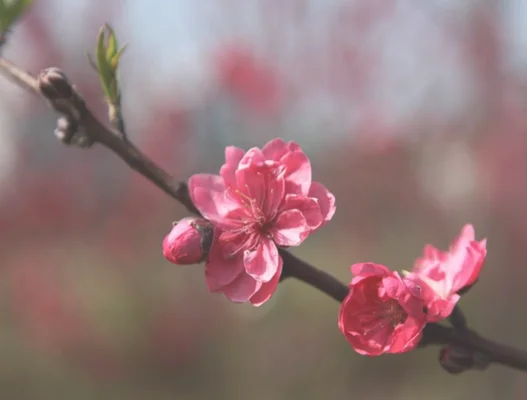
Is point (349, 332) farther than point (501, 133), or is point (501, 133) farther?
point (501, 133)

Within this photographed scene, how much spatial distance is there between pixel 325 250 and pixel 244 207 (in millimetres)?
6093

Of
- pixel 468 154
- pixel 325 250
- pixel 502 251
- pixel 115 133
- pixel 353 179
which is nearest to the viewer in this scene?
pixel 115 133

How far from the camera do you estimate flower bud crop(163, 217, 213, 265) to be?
476 millimetres

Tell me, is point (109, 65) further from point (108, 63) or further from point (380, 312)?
point (380, 312)

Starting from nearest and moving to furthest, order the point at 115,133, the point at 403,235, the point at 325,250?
the point at 115,133 → the point at 403,235 → the point at 325,250

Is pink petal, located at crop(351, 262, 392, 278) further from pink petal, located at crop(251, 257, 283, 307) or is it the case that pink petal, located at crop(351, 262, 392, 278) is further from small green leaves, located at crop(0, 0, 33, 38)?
small green leaves, located at crop(0, 0, 33, 38)

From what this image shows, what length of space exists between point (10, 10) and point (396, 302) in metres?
0.52

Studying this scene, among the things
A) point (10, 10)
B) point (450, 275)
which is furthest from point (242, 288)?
point (10, 10)

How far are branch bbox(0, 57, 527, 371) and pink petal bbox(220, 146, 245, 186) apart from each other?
5 centimetres

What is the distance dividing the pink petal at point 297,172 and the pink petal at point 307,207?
0.01 metres

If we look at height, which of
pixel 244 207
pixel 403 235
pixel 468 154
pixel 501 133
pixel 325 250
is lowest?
pixel 325 250

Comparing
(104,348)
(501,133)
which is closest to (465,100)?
(501,133)

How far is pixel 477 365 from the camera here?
1.75 ft

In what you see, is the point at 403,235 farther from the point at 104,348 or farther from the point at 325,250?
the point at 104,348
